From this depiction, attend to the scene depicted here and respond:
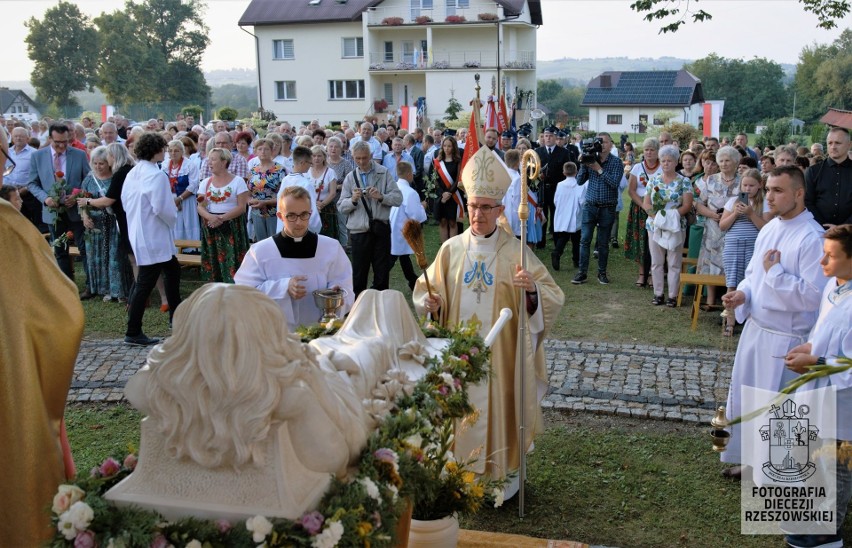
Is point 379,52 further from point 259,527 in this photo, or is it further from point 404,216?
point 259,527

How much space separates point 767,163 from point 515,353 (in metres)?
7.76

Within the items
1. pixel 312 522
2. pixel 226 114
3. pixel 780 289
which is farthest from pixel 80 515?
pixel 226 114

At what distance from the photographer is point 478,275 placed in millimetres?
5637

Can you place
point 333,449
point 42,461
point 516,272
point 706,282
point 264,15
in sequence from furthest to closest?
point 264,15 → point 706,282 → point 516,272 → point 42,461 → point 333,449

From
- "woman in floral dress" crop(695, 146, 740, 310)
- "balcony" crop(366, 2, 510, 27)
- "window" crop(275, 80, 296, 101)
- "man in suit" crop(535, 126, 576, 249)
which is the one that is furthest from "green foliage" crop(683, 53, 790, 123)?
"woman in floral dress" crop(695, 146, 740, 310)

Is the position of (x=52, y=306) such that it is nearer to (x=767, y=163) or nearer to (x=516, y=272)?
(x=516, y=272)

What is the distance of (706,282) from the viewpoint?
1023 centimetres

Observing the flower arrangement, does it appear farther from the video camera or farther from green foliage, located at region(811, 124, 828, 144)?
green foliage, located at region(811, 124, 828, 144)

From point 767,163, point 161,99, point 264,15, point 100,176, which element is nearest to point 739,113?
point 264,15

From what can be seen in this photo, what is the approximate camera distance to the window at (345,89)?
56.8m

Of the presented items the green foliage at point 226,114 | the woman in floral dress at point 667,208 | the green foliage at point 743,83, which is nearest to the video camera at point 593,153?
the woman in floral dress at point 667,208

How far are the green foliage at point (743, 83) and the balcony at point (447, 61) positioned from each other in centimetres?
3192

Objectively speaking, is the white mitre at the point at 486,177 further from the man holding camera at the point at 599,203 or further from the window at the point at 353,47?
the window at the point at 353,47

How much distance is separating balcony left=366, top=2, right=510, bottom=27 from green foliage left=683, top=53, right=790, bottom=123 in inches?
1336
